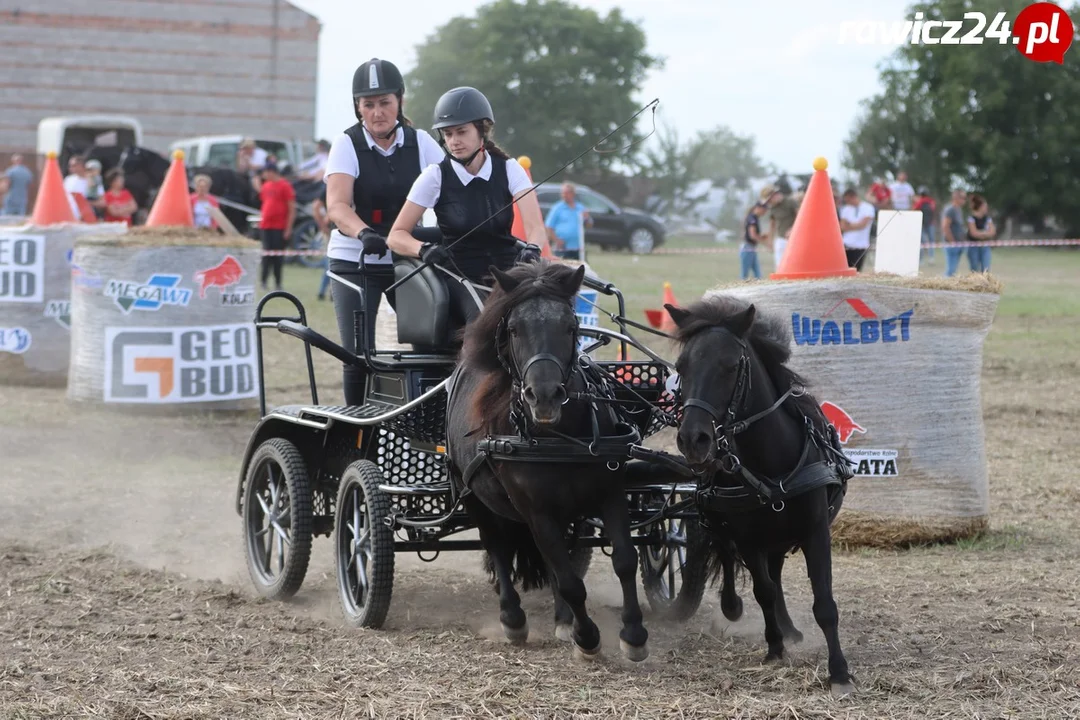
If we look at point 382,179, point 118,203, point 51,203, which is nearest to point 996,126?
point 118,203

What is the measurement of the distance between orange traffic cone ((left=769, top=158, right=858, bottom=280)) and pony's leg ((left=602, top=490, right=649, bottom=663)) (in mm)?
2710

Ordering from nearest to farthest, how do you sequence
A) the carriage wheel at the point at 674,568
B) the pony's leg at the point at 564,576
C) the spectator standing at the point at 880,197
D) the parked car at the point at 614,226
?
the pony's leg at the point at 564,576 → the carriage wheel at the point at 674,568 → the spectator standing at the point at 880,197 → the parked car at the point at 614,226

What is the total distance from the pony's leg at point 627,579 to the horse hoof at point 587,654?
131 millimetres

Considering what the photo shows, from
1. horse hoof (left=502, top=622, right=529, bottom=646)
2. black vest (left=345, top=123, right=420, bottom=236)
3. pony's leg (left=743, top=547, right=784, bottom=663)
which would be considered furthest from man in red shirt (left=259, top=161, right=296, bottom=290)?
pony's leg (left=743, top=547, right=784, bottom=663)

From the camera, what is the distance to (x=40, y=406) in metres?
11.9

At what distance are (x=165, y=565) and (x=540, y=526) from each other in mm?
2837

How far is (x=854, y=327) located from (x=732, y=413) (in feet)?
8.61

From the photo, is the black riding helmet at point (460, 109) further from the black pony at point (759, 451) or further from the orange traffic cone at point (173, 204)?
the orange traffic cone at point (173, 204)

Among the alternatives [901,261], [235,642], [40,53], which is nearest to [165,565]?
[235,642]

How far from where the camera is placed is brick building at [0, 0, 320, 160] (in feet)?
147

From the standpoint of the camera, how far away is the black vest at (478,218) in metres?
5.86

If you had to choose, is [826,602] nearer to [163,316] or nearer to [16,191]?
[163,316]

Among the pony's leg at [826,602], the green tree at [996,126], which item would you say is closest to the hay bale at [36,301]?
the pony's leg at [826,602]

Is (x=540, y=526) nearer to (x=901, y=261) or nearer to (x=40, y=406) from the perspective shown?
(x=901, y=261)
